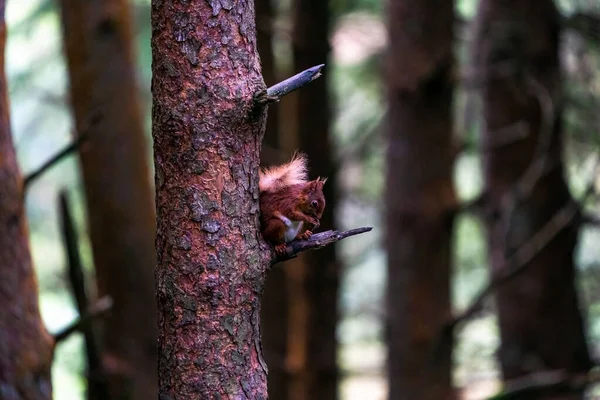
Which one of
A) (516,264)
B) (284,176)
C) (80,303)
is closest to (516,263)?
(516,264)

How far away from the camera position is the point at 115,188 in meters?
6.22

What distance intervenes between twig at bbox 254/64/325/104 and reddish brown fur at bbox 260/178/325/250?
1.15 ft

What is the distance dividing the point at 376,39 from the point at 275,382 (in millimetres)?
5798

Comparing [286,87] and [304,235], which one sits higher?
[286,87]

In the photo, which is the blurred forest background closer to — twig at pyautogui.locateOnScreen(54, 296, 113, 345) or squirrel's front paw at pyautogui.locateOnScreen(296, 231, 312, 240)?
twig at pyautogui.locateOnScreen(54, 296, 113, 345)

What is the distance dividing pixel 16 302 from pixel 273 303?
12.9 feet

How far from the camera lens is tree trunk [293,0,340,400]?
6930 millimetres

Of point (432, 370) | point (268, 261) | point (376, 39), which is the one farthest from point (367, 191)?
point (268, 261)

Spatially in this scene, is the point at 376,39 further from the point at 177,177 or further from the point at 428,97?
the point at 177,177

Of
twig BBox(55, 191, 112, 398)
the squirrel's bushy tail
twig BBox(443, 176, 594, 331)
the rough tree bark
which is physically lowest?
the squirrel's bushy tail

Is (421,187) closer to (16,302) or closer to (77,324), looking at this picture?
(77,324)

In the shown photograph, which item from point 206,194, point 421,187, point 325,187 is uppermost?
point 325,187

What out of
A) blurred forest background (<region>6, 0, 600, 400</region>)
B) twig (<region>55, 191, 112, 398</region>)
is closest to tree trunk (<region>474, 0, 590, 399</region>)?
blurred forest background (<region>6, 0, 600, 400</region>)

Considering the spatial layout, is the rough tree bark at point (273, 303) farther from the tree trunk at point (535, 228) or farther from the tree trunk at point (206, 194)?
the tree trunk at point (206, 194)
